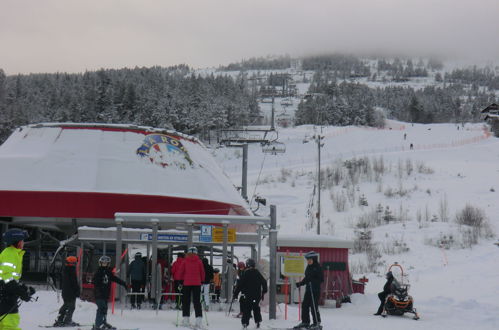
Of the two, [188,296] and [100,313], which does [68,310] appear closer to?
[100,313]

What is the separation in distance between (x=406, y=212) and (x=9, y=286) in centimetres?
4299

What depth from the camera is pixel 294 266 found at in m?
17.2

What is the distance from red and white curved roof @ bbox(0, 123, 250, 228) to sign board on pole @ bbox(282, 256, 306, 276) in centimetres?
1119

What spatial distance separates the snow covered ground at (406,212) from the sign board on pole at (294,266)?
1.26 meters

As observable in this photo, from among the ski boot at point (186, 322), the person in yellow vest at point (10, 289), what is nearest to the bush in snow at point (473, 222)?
the ski boot at point (186, 322)

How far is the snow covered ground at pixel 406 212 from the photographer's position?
1756 centimetres

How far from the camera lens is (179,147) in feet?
102

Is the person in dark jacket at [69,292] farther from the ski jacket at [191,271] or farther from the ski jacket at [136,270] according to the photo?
the ski jacket at [136,270]

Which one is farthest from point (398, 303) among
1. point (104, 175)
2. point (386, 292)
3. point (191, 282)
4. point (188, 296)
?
point (104, 175)

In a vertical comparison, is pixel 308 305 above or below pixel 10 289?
below

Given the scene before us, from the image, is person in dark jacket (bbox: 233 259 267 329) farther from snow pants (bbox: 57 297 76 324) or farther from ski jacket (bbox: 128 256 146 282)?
ski jacket (bbox: 128 256 146 282)

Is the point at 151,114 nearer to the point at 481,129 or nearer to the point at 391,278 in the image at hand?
the point at 481,129

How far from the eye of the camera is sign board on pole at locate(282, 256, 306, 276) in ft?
56.1

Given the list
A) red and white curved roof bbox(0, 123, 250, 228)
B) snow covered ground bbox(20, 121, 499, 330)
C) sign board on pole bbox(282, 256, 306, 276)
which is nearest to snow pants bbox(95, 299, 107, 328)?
snow covered ground bbox(20, 121, 499, 330)
